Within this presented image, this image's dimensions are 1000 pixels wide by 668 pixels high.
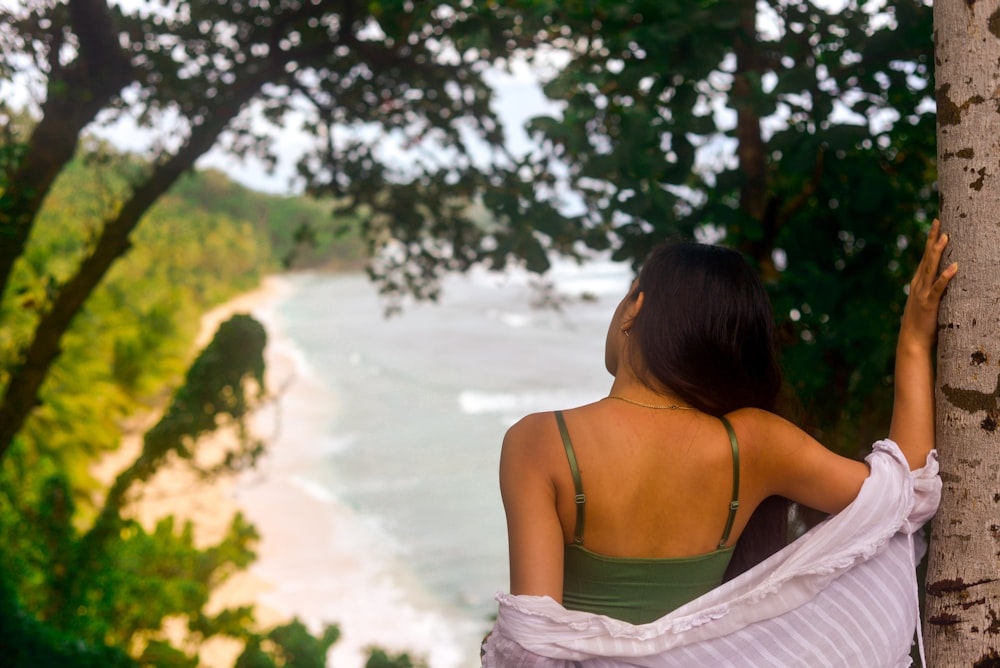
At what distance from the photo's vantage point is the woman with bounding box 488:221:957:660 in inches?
55.2

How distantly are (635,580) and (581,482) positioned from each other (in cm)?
22

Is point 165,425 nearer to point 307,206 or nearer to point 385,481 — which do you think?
point 385,481

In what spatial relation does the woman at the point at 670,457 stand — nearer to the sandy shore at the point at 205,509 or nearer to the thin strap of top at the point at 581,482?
the thin strap of top at the point at 581,482

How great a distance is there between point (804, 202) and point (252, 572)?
22.5 m

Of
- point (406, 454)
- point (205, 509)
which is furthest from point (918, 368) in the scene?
point (406, 454)

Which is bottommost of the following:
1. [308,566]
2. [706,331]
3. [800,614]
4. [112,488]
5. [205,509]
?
[308,566]

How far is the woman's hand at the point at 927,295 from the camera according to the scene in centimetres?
149

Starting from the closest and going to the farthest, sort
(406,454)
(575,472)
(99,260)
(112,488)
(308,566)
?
(575,472), (99,260), (112,488), (308,566), (406,454)

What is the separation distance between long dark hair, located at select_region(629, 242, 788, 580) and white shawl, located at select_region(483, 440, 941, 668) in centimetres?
26

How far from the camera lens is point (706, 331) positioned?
57.4 inches

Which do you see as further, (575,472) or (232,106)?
(232,106)

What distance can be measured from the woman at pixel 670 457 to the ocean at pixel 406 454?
3.40 meters

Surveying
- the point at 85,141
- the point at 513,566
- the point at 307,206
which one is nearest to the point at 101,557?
the point at 85,141

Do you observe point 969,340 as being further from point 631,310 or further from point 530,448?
point 530,448
